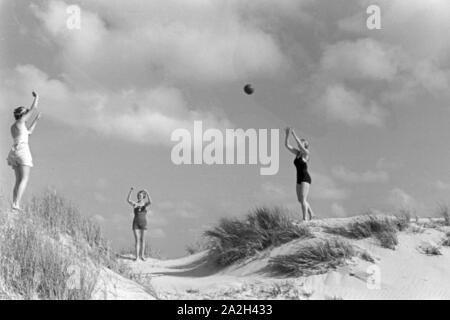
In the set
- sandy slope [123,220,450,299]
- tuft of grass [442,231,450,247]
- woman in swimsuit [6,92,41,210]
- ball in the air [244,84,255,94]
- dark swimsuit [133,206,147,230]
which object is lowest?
sandy slope [123,220,450,299]

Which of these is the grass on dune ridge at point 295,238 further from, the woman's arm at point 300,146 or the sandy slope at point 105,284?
the sandy slope at point 105,284

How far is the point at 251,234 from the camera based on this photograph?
10625 mm

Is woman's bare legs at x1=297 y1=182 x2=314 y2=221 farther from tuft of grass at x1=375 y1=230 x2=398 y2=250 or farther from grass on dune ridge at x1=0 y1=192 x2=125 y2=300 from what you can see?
grass on dune ridge at x1=0 y1=192 x2=125 y2=300

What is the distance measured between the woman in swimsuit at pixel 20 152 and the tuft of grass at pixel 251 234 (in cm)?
434

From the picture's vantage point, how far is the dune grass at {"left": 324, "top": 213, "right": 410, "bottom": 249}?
954cm

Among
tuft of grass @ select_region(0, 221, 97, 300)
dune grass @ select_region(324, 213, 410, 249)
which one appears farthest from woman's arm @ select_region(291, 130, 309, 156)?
tuft of grass @ select_region(0, 221, 97, 300)

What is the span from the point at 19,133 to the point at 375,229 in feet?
22.7

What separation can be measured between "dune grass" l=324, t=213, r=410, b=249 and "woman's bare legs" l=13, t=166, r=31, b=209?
19.0 ft

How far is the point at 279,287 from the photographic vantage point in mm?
8078

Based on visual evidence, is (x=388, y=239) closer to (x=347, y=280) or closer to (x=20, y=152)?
(x=347, y=280)

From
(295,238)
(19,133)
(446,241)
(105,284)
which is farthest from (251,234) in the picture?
→ (19,133)

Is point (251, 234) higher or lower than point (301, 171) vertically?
lower

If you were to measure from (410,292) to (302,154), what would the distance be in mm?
3897

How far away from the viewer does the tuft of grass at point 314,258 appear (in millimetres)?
8656
